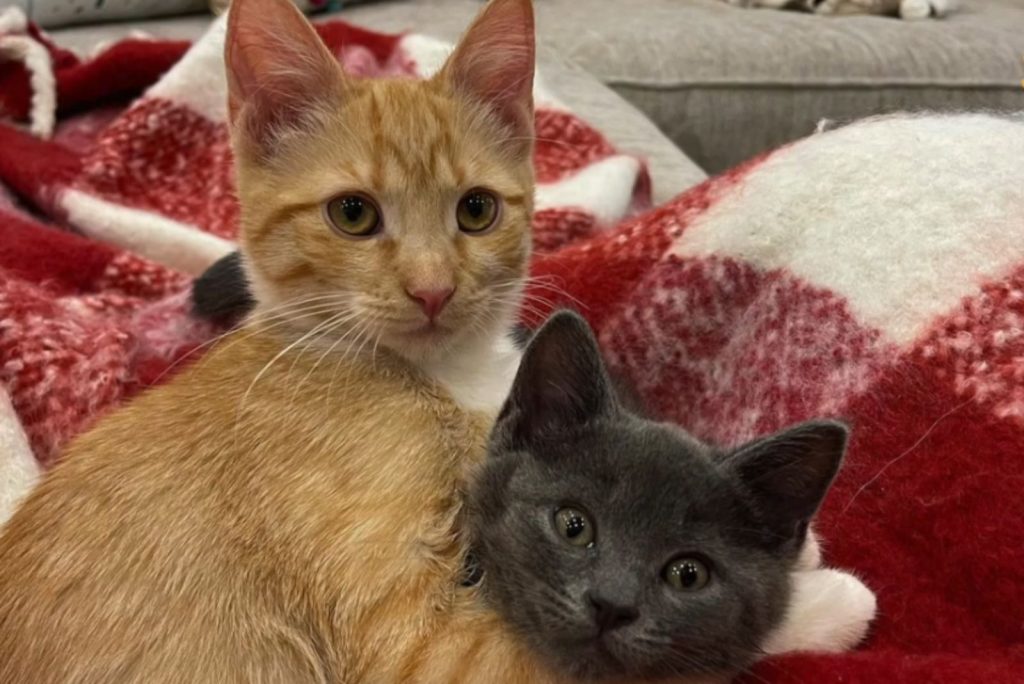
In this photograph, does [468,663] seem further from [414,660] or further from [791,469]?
[791,469]

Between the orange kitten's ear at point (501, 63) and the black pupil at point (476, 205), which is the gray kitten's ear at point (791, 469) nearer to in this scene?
the black pupil at point (476, 205)

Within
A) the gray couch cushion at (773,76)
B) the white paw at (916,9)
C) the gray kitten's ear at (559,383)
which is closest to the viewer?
the gray kitten's ear at (559,383)

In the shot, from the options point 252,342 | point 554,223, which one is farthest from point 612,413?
point 554,223

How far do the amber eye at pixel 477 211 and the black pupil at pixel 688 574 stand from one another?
0.52 meters

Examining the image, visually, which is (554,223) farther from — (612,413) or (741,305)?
(612,413)

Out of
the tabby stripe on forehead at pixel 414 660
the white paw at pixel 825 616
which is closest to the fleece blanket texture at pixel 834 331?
the white paw at pixel 825 616

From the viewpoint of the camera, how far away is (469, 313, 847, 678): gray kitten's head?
90 centimetres

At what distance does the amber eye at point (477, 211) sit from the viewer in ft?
4.00

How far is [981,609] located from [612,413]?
0.48m

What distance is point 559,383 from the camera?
105 cm

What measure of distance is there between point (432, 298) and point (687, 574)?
0.42 meters

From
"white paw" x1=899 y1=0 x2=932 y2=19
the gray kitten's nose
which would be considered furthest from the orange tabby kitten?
"white paw" x1=899 y1=0 x2=932 y2=19

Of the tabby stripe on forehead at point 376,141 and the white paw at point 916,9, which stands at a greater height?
the tabby stripe on forehead at point 376,141

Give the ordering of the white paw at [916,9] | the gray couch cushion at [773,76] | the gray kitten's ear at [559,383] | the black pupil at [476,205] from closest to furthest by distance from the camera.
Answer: the gray kitten's ear at [559,383], the black pupil at [476,205], the gray couch cushion at [773,76], the white paw at [916,9]
